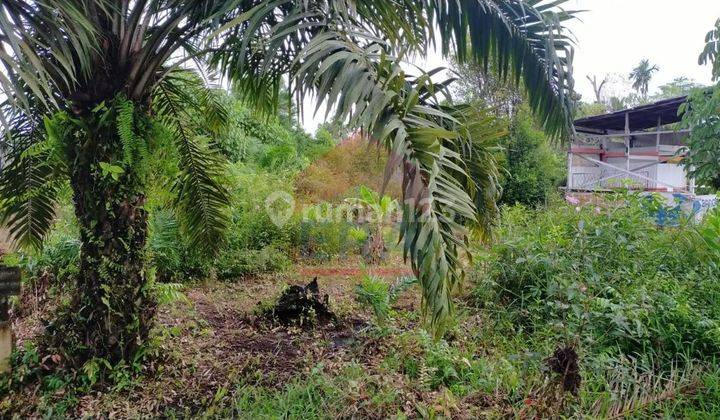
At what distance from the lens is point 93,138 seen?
2.73m

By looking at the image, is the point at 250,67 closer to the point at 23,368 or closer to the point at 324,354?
the point at 324,354

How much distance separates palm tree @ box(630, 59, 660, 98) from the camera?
36.9 meters

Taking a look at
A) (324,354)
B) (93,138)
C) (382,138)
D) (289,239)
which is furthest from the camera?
(289,239)

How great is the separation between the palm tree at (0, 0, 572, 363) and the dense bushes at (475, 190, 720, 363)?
109 centimetres

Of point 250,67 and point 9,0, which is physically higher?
point 250,67

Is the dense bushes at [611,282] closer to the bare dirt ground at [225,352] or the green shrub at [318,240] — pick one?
the bare dirt ground at [225,352]

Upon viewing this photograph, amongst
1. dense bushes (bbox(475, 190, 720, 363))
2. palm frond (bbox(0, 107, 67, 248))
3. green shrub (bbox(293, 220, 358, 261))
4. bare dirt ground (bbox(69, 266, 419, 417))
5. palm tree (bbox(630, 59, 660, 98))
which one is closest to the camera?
bare dirt ground (bbox(69, 266, 419, 417))

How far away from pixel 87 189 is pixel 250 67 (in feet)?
4.76

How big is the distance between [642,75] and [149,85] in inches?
1705

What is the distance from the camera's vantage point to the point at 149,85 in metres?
2.96

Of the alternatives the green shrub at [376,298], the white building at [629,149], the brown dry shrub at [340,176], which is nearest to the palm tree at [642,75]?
the white building at [629,149]

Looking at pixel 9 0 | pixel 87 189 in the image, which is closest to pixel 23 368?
pixel 87 189

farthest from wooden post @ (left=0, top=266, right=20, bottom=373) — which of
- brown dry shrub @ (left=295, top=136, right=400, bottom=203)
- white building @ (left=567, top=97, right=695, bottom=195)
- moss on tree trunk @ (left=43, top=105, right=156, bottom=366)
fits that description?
white building @ (left=567, top=97, right=695, bottom=195)

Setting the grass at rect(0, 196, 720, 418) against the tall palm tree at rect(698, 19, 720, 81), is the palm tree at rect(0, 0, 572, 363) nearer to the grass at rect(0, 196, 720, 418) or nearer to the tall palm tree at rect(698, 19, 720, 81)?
the grass at rect(0, 196, 720, 418)
